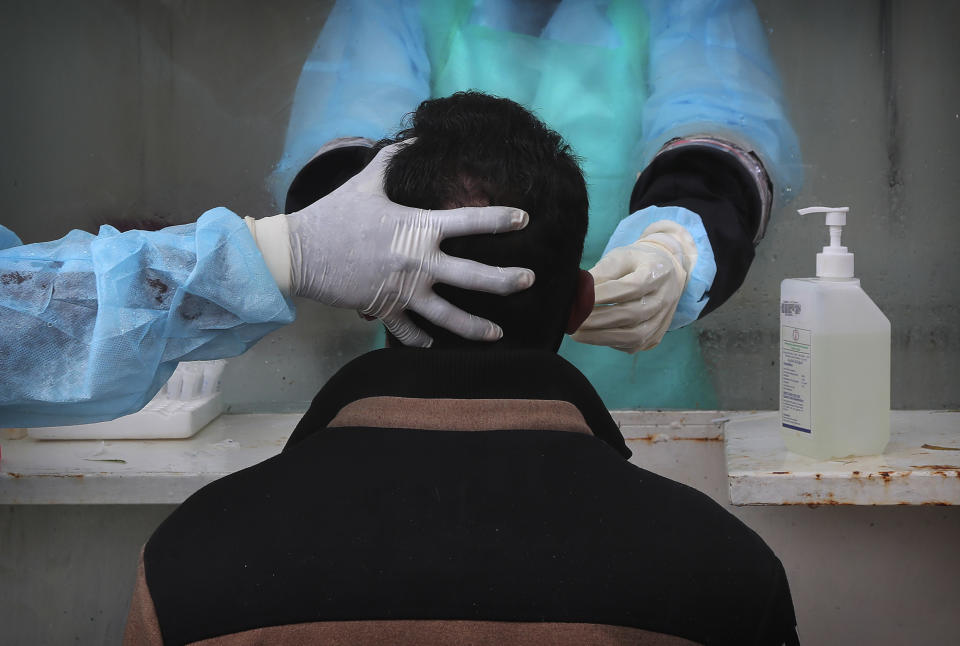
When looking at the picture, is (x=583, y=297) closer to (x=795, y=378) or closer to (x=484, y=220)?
(x=484, y=220)

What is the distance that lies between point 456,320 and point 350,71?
0.87 meters

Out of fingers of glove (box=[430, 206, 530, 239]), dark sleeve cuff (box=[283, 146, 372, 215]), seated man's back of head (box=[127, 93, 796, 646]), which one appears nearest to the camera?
seated man's back of head (box=[127, 93, 796, 646])

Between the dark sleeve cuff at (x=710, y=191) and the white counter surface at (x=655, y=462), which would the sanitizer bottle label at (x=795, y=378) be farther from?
the dark sleeve cuff at (x=710, y=191)

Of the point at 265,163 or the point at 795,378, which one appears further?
the point at 265,163

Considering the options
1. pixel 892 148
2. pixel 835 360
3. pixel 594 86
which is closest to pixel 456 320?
pixel 835 360

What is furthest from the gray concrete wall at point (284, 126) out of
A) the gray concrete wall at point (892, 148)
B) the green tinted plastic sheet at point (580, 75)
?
the green tinted plastic sheet at point (580, 75)

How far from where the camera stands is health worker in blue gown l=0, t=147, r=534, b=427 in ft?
2.39

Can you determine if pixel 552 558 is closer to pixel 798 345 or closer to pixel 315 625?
pixel 315 625

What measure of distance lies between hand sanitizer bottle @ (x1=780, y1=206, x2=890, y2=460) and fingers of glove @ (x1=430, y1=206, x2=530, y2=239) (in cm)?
47

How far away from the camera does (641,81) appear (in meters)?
1.42

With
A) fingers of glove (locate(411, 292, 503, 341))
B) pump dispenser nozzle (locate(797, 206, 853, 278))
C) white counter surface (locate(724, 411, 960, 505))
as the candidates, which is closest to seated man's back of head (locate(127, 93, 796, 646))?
fingers of glove (locate(411, 292, 503, 341))

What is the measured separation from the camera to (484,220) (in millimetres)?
677

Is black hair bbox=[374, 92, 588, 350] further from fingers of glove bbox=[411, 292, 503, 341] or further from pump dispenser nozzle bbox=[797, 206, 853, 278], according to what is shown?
pump dispenser nozzle bbox=[797, 206, 853, 278]

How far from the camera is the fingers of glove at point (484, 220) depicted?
68cm
